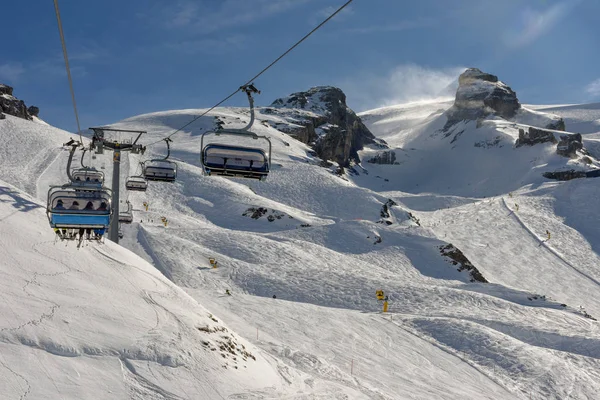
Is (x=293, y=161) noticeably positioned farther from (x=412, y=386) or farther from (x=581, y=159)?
(x=581, y=159)

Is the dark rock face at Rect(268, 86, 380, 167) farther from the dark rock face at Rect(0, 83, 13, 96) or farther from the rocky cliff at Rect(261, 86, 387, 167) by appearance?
the dark rock face at Rect(0, 83, 13, 96)

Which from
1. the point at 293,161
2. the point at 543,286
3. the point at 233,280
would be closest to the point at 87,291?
the point at 233,280

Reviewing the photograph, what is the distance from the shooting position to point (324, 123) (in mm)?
114562

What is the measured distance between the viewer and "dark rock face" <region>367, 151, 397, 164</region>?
429 feet

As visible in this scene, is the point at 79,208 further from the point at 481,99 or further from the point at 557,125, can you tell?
the point at 481,99

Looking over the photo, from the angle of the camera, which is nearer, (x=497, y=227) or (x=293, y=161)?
(x=497, y=227)

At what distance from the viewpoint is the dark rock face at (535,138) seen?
112 meters

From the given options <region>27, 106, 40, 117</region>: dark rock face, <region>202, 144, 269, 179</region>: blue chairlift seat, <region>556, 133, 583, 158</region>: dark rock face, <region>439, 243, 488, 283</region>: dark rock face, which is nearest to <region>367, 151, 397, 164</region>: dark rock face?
<region>556, 133, 583, 158</region>: dark rock face

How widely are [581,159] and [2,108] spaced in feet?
352

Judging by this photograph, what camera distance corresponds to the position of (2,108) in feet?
230

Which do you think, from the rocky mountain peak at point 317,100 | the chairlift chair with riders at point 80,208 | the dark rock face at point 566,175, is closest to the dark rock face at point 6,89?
the rocky mountain peak at point 317,100

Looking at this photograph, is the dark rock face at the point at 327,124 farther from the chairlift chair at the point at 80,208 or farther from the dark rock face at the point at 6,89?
the chairlift chair at the point at 80,208

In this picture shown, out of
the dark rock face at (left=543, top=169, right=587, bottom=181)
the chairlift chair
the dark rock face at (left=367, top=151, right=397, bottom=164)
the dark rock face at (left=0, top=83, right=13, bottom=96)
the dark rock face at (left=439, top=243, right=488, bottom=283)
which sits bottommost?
the dark rock face at (left=439, top=243, right=488, bottom=283)

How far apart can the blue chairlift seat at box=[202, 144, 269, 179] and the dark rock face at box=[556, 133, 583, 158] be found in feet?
351
